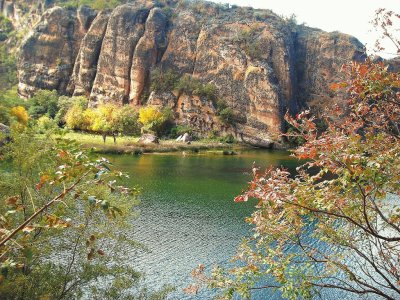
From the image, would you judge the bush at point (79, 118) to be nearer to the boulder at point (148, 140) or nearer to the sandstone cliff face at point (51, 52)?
the boulder at point (148, 140)

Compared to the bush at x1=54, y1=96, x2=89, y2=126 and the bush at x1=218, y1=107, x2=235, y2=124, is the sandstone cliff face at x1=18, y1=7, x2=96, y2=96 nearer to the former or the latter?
the bush at x1=54, y1=96, x2=89, y2=126

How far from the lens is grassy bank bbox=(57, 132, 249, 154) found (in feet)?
202

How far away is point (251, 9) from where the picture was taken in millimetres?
99562

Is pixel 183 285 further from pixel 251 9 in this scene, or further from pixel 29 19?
pixel 29 19

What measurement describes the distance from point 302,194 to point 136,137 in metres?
72.7

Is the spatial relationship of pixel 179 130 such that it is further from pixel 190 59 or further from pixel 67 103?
pixel 67 103

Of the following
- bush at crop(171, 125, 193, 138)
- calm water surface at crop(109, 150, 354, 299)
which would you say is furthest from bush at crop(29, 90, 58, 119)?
calm water surface at crop(109, 150, 354, 299)

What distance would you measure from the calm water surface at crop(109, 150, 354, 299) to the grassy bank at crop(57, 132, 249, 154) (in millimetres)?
8847

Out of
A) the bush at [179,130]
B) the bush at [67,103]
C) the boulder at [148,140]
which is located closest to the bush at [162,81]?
the bush at [179,130]

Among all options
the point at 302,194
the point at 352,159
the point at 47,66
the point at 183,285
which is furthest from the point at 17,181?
the point at 47,66

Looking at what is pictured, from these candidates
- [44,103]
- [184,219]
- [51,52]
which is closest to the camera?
[184,219]

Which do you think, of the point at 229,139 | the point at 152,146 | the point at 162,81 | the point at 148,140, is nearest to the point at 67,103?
the point at 162,81

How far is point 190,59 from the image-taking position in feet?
302

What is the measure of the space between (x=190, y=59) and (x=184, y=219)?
68.8m
